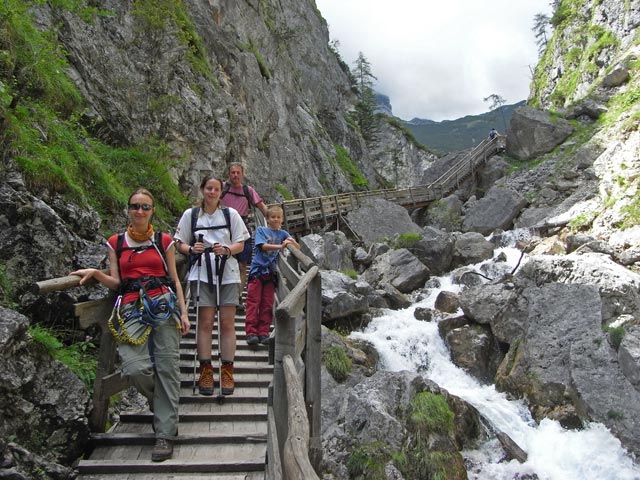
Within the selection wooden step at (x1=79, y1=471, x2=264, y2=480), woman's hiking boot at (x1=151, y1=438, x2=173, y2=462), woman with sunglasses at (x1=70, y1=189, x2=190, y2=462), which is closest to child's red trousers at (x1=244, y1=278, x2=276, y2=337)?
woman with sunglasses at (x1=70, y1=189, x2=190, y2=462)

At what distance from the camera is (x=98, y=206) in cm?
748

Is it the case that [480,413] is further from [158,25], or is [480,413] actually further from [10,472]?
[158,25]

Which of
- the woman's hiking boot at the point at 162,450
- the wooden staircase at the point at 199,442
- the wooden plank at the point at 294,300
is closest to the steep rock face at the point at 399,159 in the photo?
the wooden staircase at the point at 199,442

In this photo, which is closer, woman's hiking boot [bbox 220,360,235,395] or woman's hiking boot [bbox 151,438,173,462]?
woman's hiking boot [bbox 151,438,173,462]

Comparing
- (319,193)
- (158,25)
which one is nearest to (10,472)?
(158,25)

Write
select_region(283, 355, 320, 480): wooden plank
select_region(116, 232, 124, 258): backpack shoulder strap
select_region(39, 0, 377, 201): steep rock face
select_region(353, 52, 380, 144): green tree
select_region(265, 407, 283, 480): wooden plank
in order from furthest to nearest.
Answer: select_region(353, 52, 380, 144): green tree, select_region(39, 0, 377, 201): steep rock face, select_region(116, 232, 124, 258): backpack shoulder strap, select_region(265, 407, 283, 480): wooden plank, select_region(283, 355, 320, 480): wooden plank

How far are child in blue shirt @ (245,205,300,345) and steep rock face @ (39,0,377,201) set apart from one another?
7.34m

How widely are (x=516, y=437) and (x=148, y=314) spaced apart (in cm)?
807

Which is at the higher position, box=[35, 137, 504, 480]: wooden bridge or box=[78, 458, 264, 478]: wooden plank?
box=[35, 137, 504, 480]: wooden bridge

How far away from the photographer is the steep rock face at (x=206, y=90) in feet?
41.3

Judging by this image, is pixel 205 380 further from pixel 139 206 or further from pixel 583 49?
pixel 583 49

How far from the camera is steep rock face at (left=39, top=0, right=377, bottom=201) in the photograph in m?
12.6

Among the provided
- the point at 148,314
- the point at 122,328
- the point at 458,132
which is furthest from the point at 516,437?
the point at 458,132

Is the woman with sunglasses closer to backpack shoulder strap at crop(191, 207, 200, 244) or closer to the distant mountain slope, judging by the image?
backpack shoulder strap at crop(191, 207, 200, 244)
